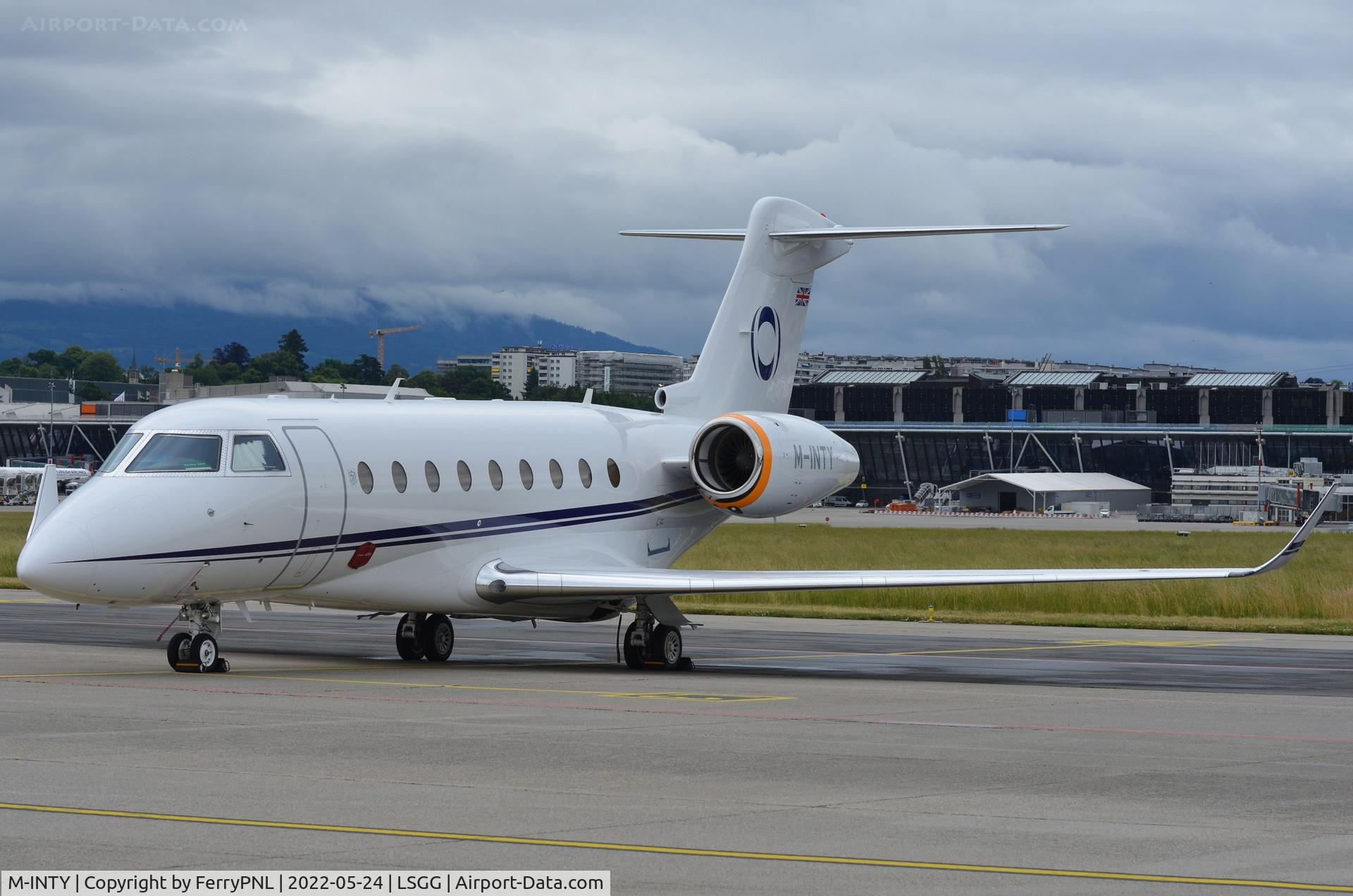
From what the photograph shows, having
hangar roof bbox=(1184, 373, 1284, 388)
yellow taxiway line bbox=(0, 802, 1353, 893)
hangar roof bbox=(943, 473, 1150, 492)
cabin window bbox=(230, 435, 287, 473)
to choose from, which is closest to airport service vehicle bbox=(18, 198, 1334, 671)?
cabin window bbox=(230, 435, 287, 473)

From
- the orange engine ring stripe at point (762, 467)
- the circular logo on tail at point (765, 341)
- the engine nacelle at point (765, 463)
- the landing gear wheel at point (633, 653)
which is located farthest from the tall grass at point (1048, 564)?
the landing gear wheel at point (633, 653)

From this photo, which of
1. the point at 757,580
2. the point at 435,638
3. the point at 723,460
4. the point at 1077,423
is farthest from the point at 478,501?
the point at 1077,423

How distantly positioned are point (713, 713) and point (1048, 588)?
24701mm

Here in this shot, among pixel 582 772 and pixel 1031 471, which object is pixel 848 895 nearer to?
pixel 582 772

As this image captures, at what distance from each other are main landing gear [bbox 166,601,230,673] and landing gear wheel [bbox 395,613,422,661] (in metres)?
3.97

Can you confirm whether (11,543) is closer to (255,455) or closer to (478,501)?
(478,501)

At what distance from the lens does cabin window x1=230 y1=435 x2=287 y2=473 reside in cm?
2084

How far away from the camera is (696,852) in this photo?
9867 millimetres

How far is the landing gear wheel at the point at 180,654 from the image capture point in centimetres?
2108

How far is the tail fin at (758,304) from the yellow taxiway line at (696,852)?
1807 cm

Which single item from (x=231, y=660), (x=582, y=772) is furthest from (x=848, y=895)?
(x=231, y=660)

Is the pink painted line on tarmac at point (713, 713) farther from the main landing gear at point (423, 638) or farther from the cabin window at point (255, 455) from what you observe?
the main landing gear at point (423, 638)

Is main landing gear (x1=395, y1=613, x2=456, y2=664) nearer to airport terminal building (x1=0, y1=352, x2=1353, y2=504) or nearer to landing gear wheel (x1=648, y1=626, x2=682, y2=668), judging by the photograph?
landing gear wheel (x1=648, y1=626, x2=682, y2=668)

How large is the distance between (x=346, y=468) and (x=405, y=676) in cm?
280
